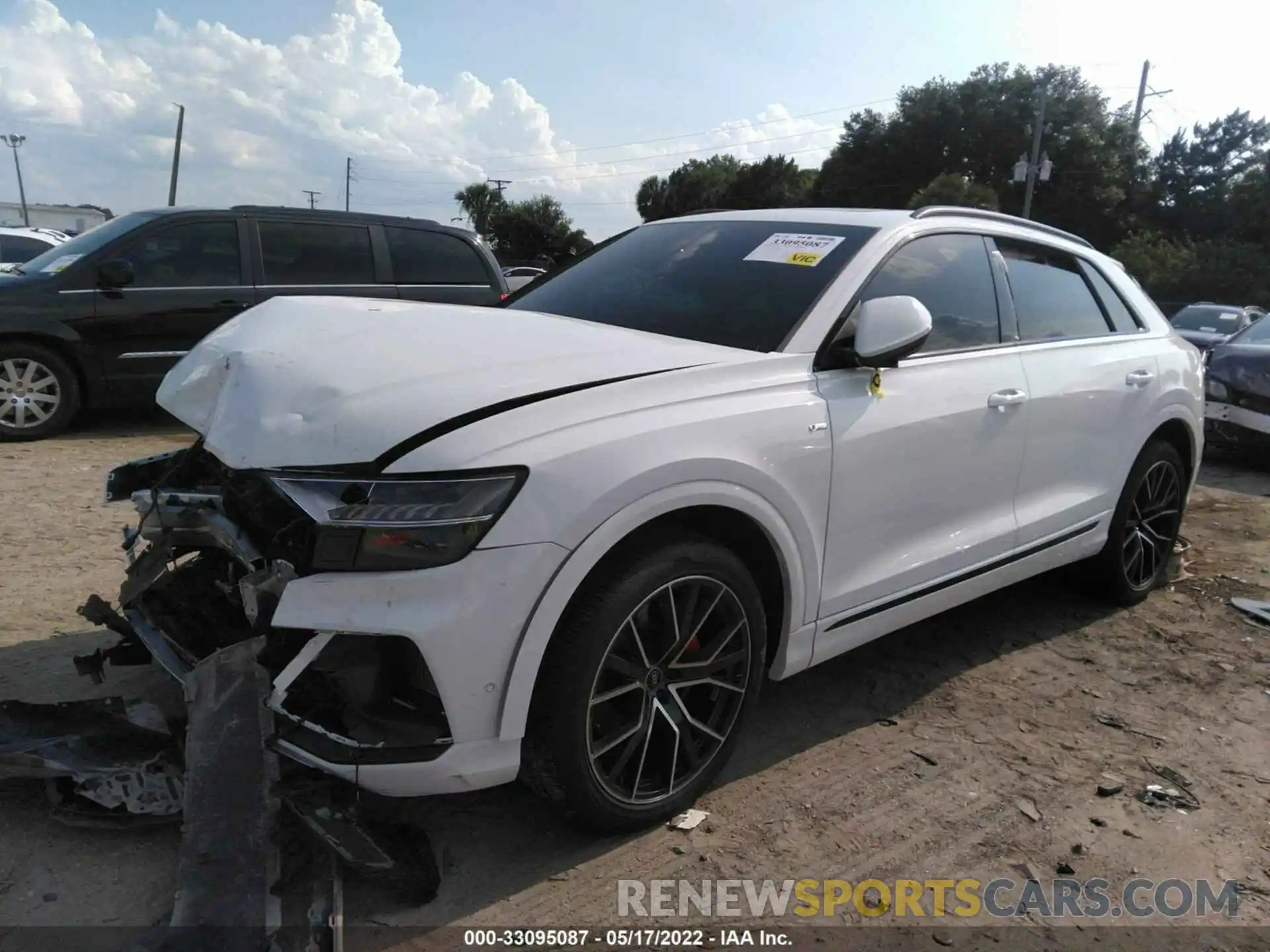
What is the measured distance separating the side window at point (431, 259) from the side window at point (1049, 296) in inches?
219

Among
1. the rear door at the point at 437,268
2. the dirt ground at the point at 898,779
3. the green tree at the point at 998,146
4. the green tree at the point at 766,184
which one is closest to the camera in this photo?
the dirt ground at the point at 898,779

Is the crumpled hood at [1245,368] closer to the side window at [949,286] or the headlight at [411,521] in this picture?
the side window at [949,286]

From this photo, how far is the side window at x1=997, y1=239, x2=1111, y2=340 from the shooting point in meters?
3.81

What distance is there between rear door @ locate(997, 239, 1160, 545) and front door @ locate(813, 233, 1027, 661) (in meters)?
0.16

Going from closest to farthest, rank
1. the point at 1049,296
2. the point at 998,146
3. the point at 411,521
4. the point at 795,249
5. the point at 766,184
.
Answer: the point at 411,521 < the point at 795,249 < the point at 1049,296 < the point at 998,146 < the point at 766,184

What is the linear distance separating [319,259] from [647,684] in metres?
6.43

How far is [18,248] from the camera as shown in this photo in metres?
12.7

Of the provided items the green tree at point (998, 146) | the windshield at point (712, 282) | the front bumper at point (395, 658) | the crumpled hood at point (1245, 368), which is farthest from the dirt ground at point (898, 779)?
the green tree at point (998, 146)

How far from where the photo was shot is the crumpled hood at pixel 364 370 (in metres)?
2.28

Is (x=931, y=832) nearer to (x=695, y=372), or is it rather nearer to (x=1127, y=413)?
(x=695, y=372)

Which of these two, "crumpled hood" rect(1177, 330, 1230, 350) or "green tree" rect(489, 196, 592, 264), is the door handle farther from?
"green tree" rect(489, 196, 592, 264)

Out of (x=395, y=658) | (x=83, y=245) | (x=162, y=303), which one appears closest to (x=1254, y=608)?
(x=395, y=658)

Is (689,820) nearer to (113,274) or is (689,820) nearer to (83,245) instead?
(113,274)

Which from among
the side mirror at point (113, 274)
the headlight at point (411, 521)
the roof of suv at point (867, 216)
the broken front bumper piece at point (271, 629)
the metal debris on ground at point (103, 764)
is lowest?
the metal debris on ground at point (103, 764)
